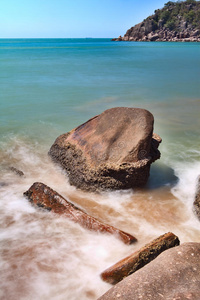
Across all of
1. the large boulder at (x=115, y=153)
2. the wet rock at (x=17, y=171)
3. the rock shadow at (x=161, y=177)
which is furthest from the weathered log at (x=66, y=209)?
the rock shadow at (x=161, y=177)

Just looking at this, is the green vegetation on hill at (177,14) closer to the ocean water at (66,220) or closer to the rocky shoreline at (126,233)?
the ocean water at (66,220)

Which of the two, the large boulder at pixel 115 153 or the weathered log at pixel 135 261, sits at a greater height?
the large boulder at pixel 115 153

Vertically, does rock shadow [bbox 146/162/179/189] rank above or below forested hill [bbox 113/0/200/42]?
below

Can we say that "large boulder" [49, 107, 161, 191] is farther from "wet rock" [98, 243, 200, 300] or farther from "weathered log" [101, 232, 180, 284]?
"wet rock" [98, 243, 200, 300]

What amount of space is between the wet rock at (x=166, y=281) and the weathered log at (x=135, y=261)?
18 centimetres

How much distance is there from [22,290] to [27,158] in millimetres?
3569

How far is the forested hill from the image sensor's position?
95438 mm

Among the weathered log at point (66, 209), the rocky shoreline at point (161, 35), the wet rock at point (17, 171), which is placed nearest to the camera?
the weathered log at point (66, 209)

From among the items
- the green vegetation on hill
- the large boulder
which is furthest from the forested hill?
the large boulder

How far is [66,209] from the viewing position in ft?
12.1

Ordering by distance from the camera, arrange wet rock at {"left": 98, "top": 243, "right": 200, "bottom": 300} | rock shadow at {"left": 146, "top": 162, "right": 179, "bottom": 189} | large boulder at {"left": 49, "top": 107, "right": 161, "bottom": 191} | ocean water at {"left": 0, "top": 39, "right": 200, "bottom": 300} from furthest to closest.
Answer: rock shadow at {"left": 146, "top": 162, "right": 179, "bottom": 189} < large boulder at {"left": 49, "top": 107, "right": 161, "bottom": 191} < ocean water at {"left": 0, "top": 39, "right": 200, "bottom": 300} < wet rock at {"left": 98, "top": 243, "right": 200, "bottom": 300}

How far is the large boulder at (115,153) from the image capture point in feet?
14.3

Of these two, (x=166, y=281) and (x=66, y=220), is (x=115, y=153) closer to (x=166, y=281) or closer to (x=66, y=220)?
(x=66, y=220)

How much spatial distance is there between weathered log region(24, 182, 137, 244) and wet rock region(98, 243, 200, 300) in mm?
813
